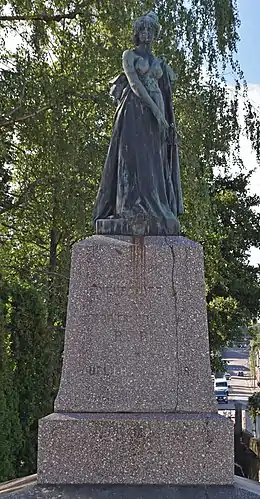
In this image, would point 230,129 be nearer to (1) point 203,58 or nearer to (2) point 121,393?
(1) point 203,58

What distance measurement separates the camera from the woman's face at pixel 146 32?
221 inches

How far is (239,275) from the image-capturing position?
2081 cm

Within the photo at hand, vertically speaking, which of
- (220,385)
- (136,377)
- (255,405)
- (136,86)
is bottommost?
(136,377)

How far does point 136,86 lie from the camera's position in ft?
18.1

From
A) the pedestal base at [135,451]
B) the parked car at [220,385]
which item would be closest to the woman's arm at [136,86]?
the pedestal base at [135,451]

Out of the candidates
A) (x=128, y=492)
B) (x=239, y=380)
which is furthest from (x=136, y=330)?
(x=239, y=380)

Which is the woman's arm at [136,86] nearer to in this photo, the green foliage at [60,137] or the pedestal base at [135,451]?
the pedestal base at [135,451]

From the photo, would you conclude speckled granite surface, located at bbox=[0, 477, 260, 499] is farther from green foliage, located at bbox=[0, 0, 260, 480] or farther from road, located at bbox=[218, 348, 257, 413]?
road, located at bbox=[218, 348, 257, 413]

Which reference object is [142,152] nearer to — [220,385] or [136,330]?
[136,330]

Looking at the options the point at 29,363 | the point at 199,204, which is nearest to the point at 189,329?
the point at 29,363

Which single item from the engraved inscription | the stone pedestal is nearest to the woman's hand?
the stone pedestal

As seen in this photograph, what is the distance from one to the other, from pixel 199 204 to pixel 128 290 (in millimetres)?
5483

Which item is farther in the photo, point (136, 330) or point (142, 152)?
point (142, 152)

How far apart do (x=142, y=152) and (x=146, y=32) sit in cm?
81
